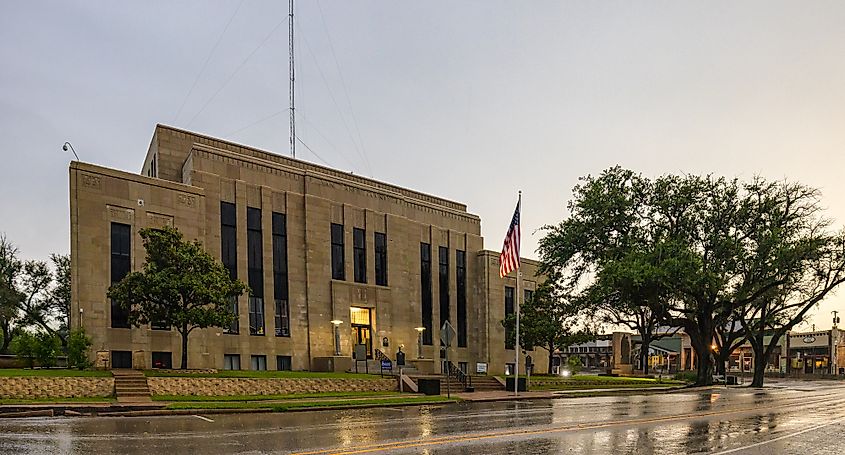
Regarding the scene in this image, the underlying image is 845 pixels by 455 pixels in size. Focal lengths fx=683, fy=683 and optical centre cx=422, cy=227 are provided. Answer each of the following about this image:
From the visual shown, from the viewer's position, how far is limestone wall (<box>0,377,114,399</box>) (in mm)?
23031

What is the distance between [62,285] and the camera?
5725cm

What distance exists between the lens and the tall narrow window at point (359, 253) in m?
49.7

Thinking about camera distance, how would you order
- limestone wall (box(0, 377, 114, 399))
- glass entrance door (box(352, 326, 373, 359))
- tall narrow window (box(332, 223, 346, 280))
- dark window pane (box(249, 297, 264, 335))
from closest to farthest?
limestone wall (box(0, 377, 114, 399)) < dark window pane (box(249, 297, 264, 335)) < tall narrow window (box(332, 223, 346, 280)) < glass entrance door (box(352, 326, 373, 359))

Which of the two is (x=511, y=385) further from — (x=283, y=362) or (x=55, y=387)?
(x=55, y=387)

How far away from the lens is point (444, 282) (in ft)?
187

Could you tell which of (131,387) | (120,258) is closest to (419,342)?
(120,258)

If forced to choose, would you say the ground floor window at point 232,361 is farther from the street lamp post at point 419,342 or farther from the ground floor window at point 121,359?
the street lamp post at point 419,342

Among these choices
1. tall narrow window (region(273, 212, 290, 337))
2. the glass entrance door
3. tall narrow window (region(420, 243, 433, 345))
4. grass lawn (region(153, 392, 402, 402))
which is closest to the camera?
grass lawn (region(153, 392, 402, 402))

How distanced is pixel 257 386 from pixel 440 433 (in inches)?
631

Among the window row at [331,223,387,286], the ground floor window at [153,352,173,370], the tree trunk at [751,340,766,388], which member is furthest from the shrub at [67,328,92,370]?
the tree trunk at [751,340,766,388]

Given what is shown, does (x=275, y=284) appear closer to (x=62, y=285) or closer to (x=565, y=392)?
(x=565, y=392)

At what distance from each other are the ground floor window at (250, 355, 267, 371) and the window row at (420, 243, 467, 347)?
1453cm

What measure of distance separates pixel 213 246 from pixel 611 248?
25093 millimetres

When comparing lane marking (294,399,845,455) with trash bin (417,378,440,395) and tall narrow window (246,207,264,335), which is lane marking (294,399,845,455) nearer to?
trash bin (417,378,440,395)
